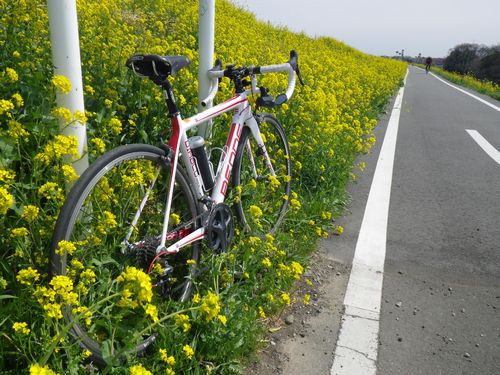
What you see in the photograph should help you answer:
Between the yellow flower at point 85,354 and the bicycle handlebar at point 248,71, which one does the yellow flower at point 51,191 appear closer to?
the yellow flower at point 85,354

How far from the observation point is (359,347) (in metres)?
2.50

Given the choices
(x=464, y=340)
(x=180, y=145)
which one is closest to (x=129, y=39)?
(x=180, y=145)

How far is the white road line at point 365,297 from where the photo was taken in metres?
2.41

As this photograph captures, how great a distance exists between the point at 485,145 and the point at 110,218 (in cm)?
772

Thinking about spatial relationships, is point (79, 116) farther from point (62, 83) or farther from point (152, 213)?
point (152, 213)

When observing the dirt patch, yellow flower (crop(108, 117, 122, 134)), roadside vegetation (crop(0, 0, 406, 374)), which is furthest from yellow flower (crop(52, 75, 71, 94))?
the dirt patch

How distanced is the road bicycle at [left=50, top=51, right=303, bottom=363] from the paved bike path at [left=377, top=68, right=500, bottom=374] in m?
1.20

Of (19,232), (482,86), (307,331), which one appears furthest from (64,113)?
(482,86)

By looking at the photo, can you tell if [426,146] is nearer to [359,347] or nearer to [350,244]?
[350,244]

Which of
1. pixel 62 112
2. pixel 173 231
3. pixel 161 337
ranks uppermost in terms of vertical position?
pixel 62 112

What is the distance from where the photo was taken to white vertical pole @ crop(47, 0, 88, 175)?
6.56 ft

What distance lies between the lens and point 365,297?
3010mm

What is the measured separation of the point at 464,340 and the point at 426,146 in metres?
5.55

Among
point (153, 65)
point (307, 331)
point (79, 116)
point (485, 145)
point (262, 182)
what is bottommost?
point (307, 331)
